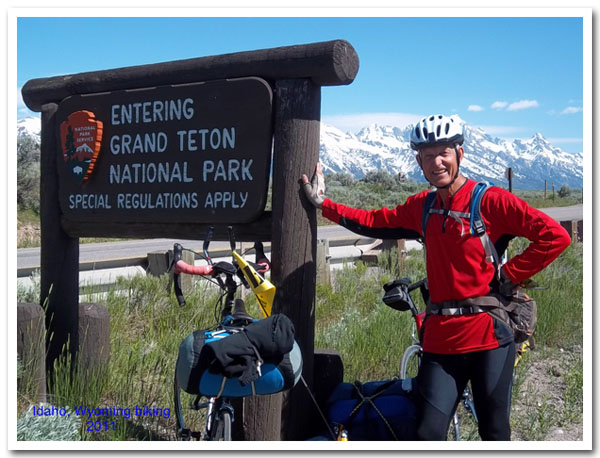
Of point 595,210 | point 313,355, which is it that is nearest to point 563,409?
point 595,210

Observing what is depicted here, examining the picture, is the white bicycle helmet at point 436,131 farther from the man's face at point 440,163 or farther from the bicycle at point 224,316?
the bicycle at point 224,316

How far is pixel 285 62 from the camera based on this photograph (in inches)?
141

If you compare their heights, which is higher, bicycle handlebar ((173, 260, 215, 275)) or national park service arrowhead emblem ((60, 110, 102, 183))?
national park service arrowhead emblem ((60, 110, 102, 183))

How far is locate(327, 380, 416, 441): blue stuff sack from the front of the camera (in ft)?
11.3

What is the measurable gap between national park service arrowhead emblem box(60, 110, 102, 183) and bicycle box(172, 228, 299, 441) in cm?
139

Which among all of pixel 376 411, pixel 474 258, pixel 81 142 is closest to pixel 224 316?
pixel 376 411

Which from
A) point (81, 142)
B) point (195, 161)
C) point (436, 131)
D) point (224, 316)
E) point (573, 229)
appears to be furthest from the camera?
point (573, 229)

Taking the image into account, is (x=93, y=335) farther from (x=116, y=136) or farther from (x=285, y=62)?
(x=285, y=62)

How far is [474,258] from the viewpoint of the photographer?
3.09 meters

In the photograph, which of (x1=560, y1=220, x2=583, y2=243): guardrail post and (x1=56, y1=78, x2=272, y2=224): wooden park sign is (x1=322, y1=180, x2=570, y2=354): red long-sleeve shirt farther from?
(x1=560, y1=220, x2=583, y2=243): guardrail post

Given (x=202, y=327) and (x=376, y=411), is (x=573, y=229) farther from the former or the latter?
(x=376, y=411)

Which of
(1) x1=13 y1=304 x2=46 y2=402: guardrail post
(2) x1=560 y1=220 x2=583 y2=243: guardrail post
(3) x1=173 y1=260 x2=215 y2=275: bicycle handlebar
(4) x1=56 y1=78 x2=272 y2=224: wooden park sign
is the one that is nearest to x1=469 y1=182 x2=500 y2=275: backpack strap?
(4) x1=56 y1=78 x2=272 y2=224: wooden park sign

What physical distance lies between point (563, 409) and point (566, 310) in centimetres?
215

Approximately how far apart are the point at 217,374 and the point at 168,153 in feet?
5.81
